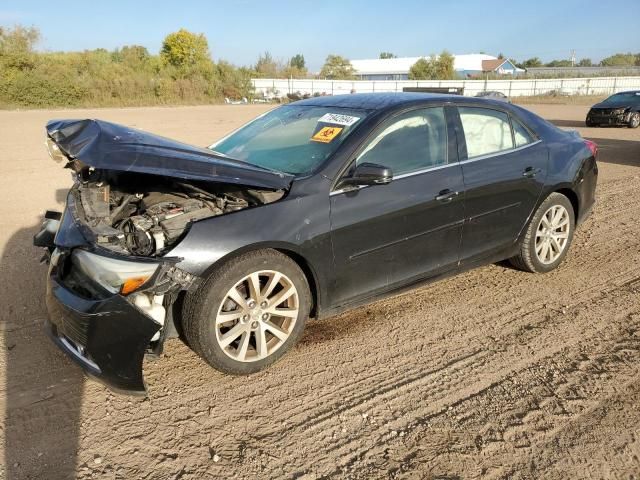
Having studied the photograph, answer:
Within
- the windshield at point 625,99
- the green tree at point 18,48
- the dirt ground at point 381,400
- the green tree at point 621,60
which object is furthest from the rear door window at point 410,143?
the green tree at point 621,60

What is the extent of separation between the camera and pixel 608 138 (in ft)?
52.5

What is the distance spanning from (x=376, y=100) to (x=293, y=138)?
72cm

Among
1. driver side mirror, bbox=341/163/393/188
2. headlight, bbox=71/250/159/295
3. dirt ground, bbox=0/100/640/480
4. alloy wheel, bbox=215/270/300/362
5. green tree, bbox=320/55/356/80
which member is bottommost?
dirt ground, bbox=0/100/640/480

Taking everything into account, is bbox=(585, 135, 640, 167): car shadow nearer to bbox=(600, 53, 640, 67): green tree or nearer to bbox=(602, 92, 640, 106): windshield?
bbox=(602, 92, 640, 106): windshield

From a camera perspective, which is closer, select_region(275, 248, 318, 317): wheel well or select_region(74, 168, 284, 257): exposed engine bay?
select_region(74, 168, 284, 257): exposed engine bay

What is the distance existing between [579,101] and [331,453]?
4791cm

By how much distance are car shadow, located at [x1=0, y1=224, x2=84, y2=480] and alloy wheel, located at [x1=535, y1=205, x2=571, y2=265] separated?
12.8 feet

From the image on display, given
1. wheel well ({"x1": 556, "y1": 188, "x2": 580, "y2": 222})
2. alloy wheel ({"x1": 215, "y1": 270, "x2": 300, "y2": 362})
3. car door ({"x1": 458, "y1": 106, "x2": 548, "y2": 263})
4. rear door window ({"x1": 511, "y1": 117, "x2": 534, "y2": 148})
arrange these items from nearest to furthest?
alloy wheel ({"x1": 215, "y1": 270, "x2": 300, "y2": 362}) → car door ({"x1": 458, "y1": 106, "x2": 548, "y2": 263}) → rear door window ({"x1": 511, "y1": 117, "x2": 534, "y2": 148}) → wheel well ({"x1": 556, "y1": 188, "x2": 580, "y2": 222})

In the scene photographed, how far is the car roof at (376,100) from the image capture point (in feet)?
12.4

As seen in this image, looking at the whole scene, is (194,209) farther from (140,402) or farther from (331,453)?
(331,453)

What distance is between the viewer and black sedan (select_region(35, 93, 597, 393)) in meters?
2.71

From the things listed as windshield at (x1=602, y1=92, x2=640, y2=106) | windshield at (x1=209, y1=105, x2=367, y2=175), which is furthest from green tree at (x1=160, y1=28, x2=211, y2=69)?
windshield at (x1=209, y1=105, x2=367, y2=175)

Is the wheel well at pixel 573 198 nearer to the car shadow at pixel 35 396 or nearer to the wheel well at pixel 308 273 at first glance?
the wheel well at pixel 308 273

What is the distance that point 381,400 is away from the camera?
2908mm
